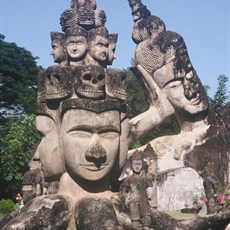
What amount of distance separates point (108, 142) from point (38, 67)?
93.0 feet

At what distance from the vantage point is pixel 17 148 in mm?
22906

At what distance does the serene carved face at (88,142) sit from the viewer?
523cm

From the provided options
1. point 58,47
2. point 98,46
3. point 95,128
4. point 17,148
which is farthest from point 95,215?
point 17,148

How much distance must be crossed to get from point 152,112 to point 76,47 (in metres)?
3.98

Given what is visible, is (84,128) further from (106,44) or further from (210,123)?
(210,123)

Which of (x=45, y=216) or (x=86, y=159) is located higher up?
(x=86, y=159)

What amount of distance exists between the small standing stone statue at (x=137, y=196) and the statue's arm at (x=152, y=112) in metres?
6.11

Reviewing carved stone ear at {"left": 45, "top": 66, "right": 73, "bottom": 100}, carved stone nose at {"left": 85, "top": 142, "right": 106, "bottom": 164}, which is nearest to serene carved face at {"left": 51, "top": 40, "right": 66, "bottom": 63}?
carved stone ear at {"left": 45, "top": 66, "right": 73, "bottom": 100}

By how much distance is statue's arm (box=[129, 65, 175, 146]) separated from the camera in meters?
11.8

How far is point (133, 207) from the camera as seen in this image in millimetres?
5234

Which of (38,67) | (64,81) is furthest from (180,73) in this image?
(38,67)

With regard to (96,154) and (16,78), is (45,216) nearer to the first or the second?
(96,154)

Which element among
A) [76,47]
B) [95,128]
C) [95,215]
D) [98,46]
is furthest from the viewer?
[76,47]

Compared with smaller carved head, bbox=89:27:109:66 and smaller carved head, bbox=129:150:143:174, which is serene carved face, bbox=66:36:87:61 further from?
smaller carved head, bbox=129:150:143:174
